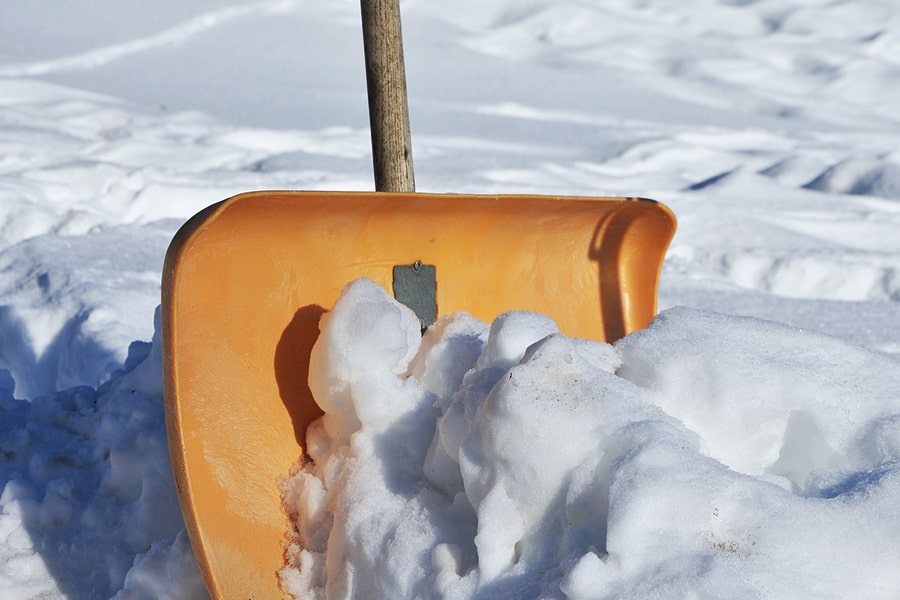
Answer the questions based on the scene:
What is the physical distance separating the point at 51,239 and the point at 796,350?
2923mm

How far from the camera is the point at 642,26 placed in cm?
1009

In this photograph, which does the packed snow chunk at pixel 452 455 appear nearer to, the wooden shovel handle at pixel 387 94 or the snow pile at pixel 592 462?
the snow pile at pixel 592 462

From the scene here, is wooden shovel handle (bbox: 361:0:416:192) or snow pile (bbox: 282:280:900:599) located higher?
wooden shovel handle (bbox: 361:0:416:192)

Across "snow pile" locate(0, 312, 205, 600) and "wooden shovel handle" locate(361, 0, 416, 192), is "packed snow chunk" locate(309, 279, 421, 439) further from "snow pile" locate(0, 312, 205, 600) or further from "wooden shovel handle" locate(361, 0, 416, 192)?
"wooden shovel handle" locate(361, 0, 416, 192)

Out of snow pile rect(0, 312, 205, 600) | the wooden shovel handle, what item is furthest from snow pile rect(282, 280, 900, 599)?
the wooden shovel handle

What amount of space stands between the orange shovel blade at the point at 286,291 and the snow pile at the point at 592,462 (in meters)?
0.07

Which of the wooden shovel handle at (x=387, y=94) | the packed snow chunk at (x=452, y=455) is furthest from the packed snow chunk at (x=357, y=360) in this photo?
the wooden shovel handle at (x=387, y=94)

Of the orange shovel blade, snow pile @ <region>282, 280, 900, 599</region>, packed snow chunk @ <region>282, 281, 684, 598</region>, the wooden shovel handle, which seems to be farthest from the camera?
the wooden shovel handle

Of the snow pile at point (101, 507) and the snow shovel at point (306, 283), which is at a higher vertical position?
the snow shovel at point (306, 283)

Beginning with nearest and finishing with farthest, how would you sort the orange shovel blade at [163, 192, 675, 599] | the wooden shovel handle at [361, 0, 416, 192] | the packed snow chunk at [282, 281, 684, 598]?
the packed snow chunk at [282, 281, 684, 598], the orange shovel blade at [163, 192, 675, 599], the wooden shovel handle at [361, 0, 416, 192]

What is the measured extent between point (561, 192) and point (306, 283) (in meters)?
3.43

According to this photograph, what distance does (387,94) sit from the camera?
2.19 m

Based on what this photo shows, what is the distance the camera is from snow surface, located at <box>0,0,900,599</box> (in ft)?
4.02

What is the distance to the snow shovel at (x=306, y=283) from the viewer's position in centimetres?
156
